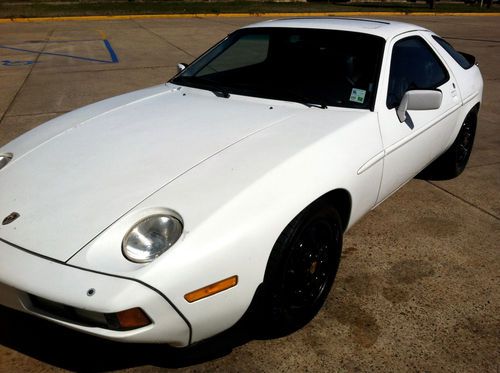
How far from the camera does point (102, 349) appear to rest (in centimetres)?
213

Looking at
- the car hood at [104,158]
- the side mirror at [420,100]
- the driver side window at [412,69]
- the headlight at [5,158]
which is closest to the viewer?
the car hood at [104,158]

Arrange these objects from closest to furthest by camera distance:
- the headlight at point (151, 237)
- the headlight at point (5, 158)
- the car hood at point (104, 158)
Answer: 1. the headlight at point (151, 237)
2. the car hood at point (104, 158)
3. the headlight at point (5, 158)

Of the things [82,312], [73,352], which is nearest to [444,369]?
[82,312]

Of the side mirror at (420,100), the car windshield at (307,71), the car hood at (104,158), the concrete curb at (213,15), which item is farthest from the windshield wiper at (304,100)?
the concrete curb at (213,15)

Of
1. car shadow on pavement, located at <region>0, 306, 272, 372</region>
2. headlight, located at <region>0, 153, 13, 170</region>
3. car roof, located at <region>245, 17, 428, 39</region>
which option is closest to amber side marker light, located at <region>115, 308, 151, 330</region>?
car shadow on pavement, located at <region>0, 306, 272, 372</region>

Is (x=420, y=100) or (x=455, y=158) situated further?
(x=455, y=158)

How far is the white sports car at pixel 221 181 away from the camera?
1.68 meters

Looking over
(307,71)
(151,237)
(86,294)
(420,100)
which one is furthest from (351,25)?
(86,294)

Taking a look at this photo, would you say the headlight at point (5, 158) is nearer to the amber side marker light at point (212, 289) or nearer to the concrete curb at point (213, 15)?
the amber side marker light at point (212, 289)

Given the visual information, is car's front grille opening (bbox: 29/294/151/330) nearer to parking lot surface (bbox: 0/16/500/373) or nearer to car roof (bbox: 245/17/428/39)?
parking lot surface (bbox: 0/16/500/373)

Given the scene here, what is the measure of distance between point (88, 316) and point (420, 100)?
2.06 m

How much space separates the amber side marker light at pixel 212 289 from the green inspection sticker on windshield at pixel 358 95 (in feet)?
4.50

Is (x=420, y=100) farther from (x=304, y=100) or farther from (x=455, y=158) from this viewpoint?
(x=455, y=158)

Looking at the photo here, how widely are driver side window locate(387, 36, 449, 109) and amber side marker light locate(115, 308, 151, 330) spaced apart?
1829 millimetres
